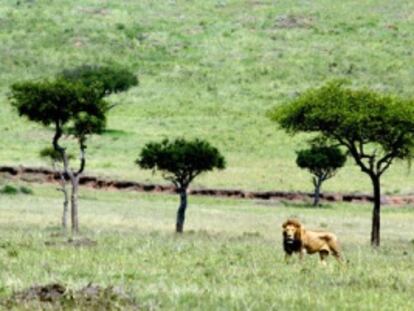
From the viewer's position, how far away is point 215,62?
4808 inches

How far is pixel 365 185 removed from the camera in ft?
255

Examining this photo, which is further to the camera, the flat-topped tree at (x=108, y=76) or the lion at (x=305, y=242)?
the flat-topped tree at (x=108, y=76)

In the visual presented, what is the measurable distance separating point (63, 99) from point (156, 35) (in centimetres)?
8370

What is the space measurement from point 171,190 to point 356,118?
35.2 m

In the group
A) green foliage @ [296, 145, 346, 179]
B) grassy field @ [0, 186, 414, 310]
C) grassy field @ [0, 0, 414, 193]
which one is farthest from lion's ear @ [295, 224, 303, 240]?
grassy field @ [0, 0, 414, 193]

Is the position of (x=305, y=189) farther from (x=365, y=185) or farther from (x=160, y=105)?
(x=160, y=105)

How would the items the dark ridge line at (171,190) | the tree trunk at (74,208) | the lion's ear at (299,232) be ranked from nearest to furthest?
the lion's ear at (299,232) < the tree trunk at (74,208) < the dark ridge line at (171,190)

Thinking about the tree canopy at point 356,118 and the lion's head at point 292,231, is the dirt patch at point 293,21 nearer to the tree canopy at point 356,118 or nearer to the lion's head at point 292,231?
the tree canopy at point 356,118

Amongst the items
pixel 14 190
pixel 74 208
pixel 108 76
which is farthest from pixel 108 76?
pixel 74 208

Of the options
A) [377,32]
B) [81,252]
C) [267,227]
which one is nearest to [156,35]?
[377,32]

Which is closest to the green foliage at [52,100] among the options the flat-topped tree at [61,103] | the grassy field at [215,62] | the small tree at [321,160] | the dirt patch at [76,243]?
the flat-topped tree at [61,103]

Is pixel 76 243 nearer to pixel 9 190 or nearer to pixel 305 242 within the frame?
pixel 305 242

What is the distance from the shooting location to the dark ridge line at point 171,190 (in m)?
73.8

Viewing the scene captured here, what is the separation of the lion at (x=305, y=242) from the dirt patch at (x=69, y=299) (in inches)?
358
